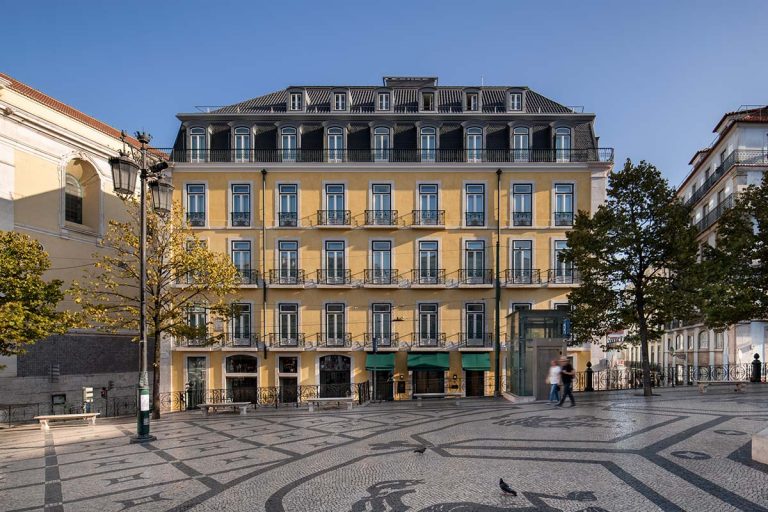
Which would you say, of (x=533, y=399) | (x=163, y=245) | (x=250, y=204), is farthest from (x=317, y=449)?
(x=250, y=204)

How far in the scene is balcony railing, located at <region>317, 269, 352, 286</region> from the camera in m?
31.2

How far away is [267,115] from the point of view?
106 feet

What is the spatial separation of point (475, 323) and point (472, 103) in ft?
43.1

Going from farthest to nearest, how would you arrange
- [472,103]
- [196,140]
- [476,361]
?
[472,103], [196,140], [476,361]

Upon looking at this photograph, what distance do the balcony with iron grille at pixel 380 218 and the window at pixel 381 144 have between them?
10.3 feet

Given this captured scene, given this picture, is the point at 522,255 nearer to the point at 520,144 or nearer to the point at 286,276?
the point at 520,144

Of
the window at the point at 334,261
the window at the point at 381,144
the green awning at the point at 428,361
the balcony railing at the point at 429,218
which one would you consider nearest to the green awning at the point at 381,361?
the green awning at the point at 428,361

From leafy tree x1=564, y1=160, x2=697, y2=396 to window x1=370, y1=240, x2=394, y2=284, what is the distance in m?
10.9

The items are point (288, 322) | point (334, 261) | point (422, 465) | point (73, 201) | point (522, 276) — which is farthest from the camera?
point (334, 261)

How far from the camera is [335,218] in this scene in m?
31.6

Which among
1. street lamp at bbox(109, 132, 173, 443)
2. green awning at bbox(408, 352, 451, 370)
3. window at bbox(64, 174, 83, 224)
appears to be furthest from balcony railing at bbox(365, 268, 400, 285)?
street lamp at bbox(109, 132, 173, 443)

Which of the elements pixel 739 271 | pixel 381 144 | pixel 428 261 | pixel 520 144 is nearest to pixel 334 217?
pixel 381 144

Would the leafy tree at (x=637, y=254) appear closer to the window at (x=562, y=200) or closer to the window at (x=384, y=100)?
the window at (x=562, y=200)

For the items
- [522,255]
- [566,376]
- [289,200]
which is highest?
[289,200]
